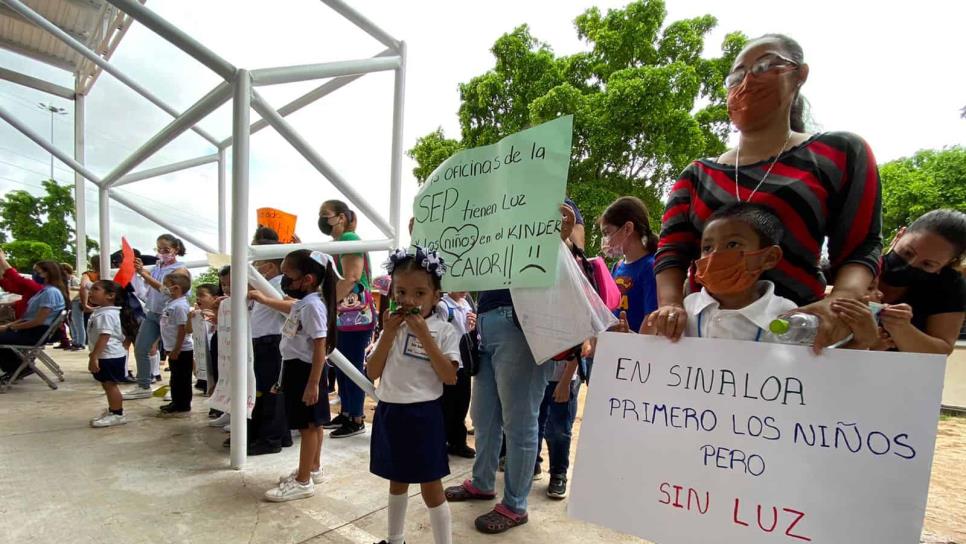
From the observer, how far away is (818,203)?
1.07 meters

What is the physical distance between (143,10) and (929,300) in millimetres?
3457

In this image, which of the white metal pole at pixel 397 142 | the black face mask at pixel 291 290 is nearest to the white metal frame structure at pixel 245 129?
the white metal pole at pixel 397 142

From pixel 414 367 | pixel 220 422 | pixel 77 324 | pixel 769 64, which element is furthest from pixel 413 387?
pixel 77 324

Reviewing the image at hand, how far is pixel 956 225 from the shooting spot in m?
1.57

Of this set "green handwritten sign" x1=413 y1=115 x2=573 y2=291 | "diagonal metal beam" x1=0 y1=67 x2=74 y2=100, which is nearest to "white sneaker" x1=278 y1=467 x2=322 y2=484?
"green handwritten sign" x1=413 y1=115 x2=573 y2=291

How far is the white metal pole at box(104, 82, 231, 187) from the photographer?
2.69 metres

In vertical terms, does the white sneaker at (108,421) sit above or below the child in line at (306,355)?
below

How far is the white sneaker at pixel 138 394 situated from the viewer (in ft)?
15.2

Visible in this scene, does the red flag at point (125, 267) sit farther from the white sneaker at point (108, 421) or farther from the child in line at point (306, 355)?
the child in line at point (306, 355)

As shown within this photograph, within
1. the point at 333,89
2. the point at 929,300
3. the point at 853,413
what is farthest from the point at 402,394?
the point at 333,89

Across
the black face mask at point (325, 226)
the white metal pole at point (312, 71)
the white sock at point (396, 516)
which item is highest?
the white metal pole at point (312, 71)

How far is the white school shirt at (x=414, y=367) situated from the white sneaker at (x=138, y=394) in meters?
4.15

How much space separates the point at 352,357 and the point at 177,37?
7.41 ft

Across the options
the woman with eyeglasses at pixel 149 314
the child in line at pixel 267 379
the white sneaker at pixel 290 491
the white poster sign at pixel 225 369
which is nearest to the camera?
the white sneaker at pixel 290 491
